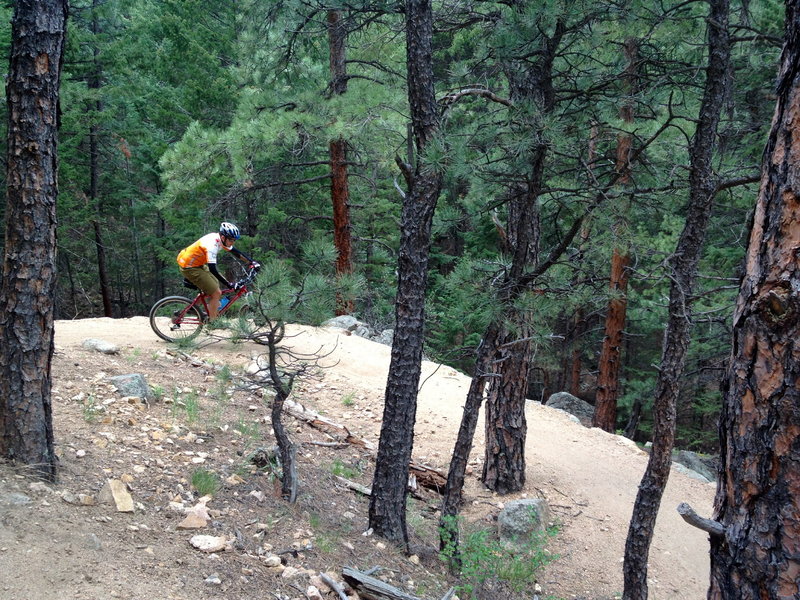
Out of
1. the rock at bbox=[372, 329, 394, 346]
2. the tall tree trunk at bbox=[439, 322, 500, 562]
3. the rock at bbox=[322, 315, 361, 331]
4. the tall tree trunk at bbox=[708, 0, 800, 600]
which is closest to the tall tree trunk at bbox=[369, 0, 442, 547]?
the tall tree trunk at bbox=[439, 322, 500, 562]

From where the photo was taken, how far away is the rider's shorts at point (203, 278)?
27.5 feet

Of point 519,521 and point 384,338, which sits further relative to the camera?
point 384,338

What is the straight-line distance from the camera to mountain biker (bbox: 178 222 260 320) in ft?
25.8

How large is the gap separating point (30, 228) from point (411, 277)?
8.57 ft

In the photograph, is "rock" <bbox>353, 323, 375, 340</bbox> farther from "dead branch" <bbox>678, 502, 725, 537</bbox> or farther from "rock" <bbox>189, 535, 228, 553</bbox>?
"dead branch" <bbox>678, 502, 725, 537</bbox>

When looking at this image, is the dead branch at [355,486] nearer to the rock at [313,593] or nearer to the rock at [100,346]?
the rock at [313,593]

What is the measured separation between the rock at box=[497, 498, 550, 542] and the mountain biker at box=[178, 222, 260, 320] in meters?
4.33

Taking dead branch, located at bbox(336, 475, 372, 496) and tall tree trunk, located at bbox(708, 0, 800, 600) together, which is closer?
tall tree trunk, located at bbox(708, 0, 800, 600)

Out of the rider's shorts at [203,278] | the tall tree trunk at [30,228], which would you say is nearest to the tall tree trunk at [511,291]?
the tall tree trunk at [30,228]

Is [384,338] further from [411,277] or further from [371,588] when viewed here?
[371,588]

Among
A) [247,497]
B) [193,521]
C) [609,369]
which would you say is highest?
[193,521]

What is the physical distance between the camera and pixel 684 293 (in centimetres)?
482

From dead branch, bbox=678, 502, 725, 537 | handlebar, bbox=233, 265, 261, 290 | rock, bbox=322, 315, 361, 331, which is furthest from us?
rock, bbox=322, 315, 361, 331

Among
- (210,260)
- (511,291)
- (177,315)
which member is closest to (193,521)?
(511,291)
